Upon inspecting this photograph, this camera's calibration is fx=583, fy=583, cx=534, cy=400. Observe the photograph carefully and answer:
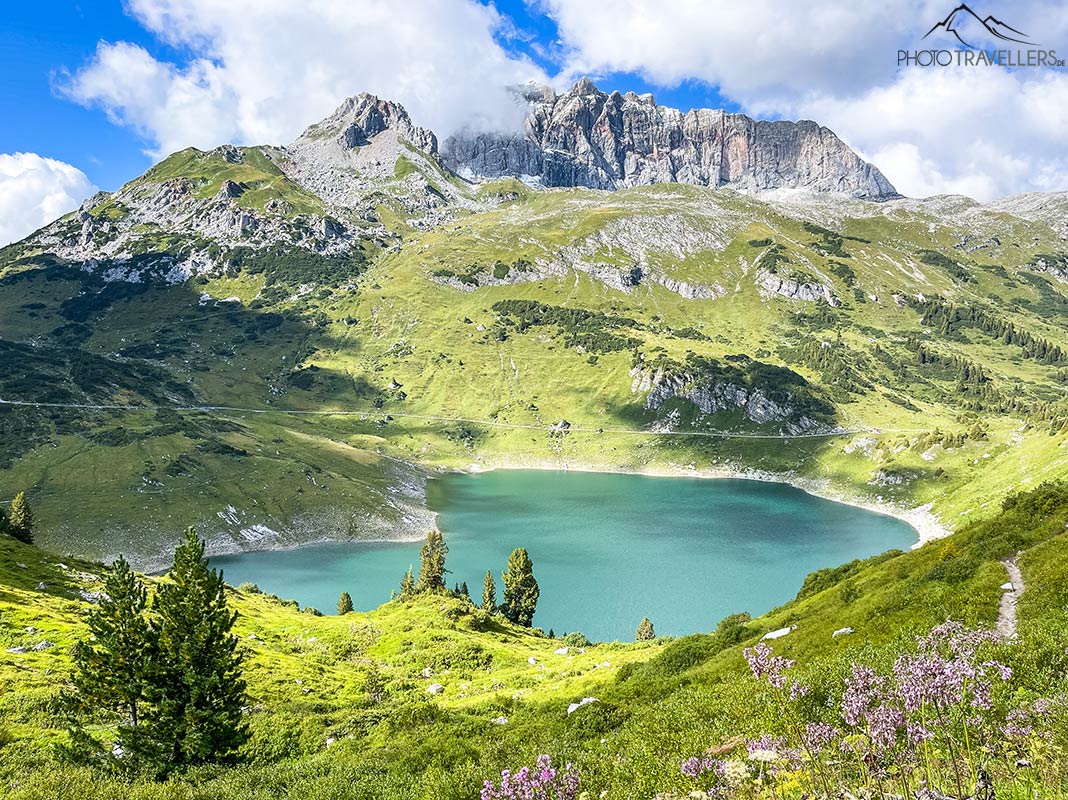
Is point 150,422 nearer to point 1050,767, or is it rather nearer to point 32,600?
point 32,600

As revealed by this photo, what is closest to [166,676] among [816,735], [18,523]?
[816,735]

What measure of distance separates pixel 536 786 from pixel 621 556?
5409 inches

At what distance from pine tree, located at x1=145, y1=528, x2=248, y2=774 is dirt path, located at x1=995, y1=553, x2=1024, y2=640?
97.5 feet

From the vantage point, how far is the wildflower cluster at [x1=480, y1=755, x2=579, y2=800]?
7941 mm

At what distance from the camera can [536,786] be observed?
310 inches

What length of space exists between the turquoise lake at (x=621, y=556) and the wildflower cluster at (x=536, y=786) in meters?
93.0

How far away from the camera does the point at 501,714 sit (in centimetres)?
3331

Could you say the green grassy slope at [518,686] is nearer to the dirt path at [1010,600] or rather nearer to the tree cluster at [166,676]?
the dirt path at [1010,600]

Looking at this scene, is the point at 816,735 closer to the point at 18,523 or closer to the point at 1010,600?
the point at 1010,600

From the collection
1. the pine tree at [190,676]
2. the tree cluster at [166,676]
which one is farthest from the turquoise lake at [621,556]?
the tree cluster at [166,676]

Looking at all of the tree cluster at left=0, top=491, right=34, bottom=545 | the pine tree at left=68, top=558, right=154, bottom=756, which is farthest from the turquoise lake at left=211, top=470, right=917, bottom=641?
the pine tree at left=68, top=558, right=154, bottom=756

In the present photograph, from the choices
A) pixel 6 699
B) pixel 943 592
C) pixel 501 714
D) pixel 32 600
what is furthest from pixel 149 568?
pixel 943 592

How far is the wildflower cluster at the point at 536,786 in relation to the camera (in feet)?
26.1

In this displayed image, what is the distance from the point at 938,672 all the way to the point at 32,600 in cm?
7126
